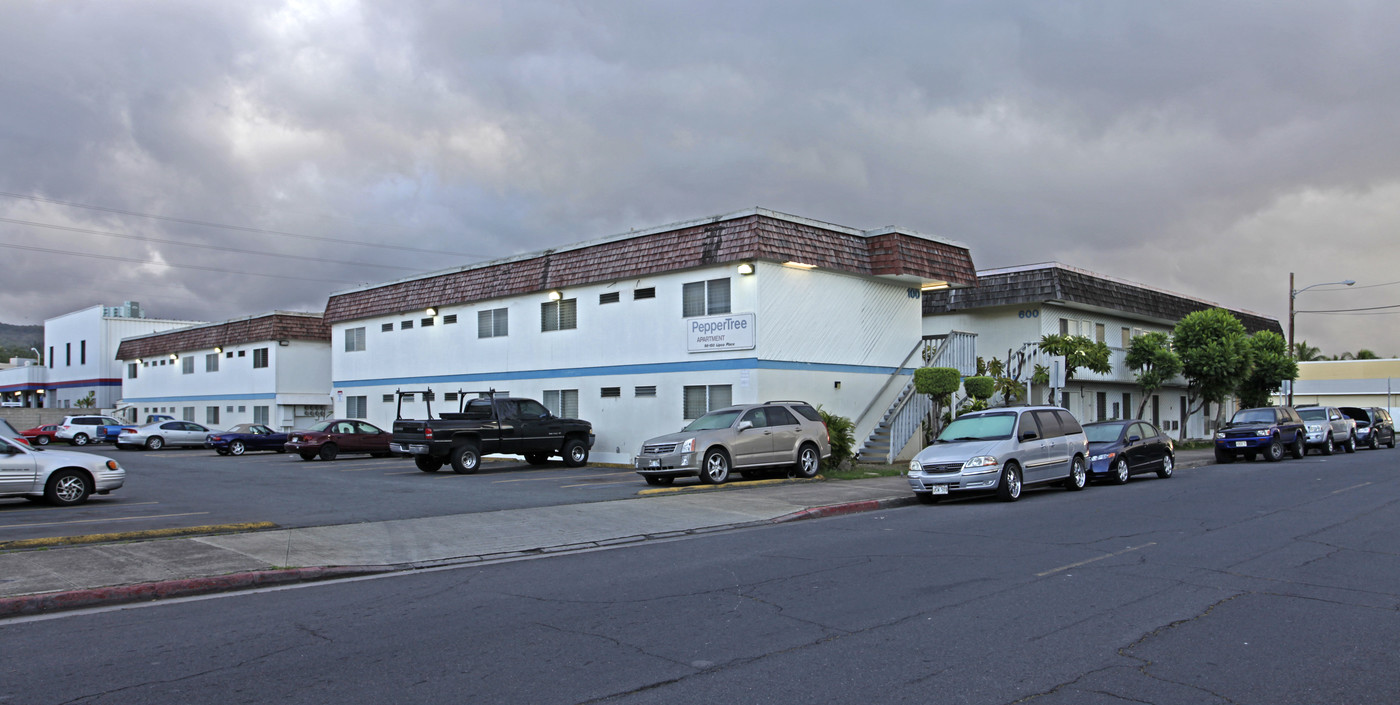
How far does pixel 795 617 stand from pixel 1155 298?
117ft

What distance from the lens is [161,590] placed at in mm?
9492

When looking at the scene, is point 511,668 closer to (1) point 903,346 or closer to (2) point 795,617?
(2) point 795,617

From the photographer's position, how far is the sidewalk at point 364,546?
375 inches

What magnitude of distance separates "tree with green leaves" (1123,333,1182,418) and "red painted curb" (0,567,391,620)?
32211 millimetres

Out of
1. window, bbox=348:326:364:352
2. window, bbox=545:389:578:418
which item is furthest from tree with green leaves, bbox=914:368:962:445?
window, bbox=348:326:364:352

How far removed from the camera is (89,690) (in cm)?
605

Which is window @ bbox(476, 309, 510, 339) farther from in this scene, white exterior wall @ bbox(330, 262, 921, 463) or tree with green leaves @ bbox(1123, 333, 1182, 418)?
tree with green leaves @ bbox(1123, 333, 1182, 418)

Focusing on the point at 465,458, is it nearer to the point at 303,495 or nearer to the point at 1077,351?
the point at 303,495

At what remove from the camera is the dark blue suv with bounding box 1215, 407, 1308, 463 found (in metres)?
27.5

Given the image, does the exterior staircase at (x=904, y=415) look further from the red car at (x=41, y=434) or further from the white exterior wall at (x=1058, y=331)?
the red car at (x=41, y=434)

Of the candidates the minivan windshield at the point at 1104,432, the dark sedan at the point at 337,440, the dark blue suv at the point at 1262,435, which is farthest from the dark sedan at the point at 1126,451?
the dark sedan at the point at 337,440

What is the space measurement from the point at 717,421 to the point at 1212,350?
Result: 77.3ft

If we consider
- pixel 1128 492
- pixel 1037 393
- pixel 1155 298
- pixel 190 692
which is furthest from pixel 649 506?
pixel 1155 298

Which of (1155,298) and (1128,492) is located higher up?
(1155,298)
